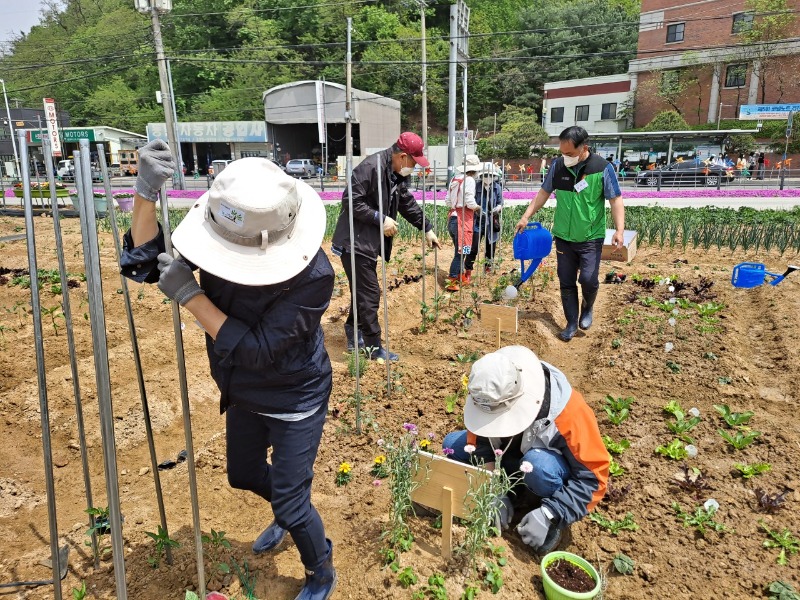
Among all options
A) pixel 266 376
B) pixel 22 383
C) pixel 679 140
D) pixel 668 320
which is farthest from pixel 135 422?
pixel 679 140

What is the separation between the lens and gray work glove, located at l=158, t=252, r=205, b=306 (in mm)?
1435

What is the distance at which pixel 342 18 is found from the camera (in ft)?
133

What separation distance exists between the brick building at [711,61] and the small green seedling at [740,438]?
30.3m

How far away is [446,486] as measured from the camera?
2037 mm

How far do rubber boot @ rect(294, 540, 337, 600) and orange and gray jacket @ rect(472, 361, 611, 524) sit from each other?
0.84m

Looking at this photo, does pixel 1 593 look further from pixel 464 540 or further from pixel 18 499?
pixel 464 540

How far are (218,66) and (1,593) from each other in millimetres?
45342

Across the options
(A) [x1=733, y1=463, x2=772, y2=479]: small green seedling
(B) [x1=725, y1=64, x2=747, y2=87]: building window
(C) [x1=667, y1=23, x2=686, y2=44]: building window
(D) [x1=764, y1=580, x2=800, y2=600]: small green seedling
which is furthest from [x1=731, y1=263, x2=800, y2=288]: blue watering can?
(C) [x1=667, y1=23, x2=686, y2=44]: building window

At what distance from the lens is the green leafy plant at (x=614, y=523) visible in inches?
89.9

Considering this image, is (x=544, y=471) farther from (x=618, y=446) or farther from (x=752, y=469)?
(x=752, y=469)

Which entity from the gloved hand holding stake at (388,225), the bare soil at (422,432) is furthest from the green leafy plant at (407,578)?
the gloved hand holding stake at (388,225)

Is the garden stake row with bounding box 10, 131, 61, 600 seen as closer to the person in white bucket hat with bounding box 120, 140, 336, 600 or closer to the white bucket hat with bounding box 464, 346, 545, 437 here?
the person in white bucket hat with bounding box 120, 140, 336, 600

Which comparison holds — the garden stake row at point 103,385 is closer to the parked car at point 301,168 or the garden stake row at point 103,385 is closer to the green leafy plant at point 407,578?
the green leafy plant at point 407,578

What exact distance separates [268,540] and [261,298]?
3.53 ft
